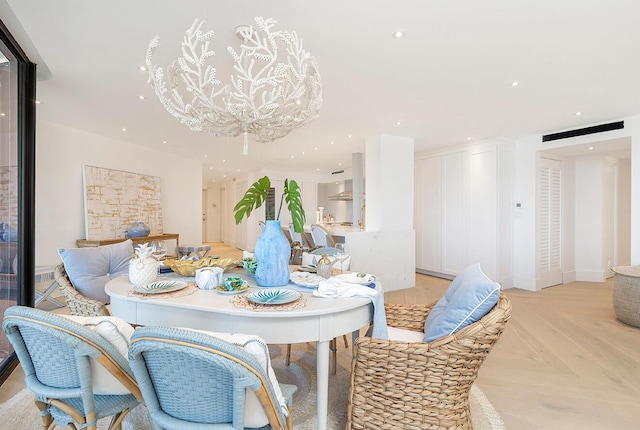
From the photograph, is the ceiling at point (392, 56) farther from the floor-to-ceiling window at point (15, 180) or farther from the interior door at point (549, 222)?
the interior door at point (549, 222)

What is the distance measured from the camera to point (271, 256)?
1751 mm

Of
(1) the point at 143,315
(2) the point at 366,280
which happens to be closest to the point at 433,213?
(2) the point at 366,280

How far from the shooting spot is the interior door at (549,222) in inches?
196

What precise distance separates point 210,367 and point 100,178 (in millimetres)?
5144

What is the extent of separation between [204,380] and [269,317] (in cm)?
46

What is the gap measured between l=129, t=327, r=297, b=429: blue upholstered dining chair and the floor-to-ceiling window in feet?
6.96

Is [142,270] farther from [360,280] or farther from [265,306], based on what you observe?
[360,280]

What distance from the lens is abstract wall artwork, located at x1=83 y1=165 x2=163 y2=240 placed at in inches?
184

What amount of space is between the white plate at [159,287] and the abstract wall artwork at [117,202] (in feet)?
12.5

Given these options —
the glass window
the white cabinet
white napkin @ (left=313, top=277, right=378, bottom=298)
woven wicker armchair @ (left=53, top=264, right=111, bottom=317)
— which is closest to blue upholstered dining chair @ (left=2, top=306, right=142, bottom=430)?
woven wicker armchair @ (left=53, top=264, right=111, bottom=317)

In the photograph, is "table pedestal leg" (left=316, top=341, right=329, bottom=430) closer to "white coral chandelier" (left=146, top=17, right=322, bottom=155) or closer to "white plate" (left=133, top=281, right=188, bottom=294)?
"white plate" (left=133, top=281, right=188, bottom=294)

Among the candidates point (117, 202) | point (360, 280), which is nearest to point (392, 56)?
Answer: point (360, 280)

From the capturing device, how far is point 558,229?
17.2ft

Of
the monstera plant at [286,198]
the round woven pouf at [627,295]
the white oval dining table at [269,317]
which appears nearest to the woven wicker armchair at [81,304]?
the white oval dining table at [269,317]
